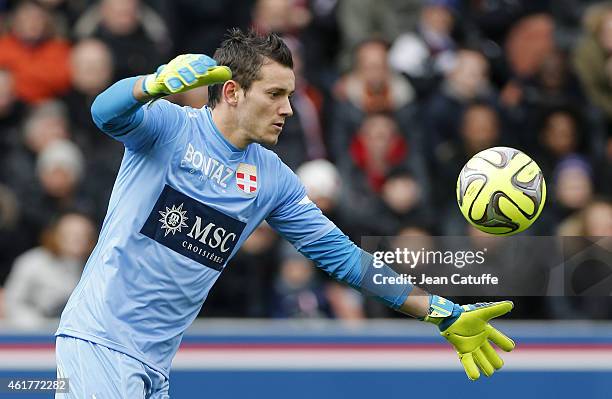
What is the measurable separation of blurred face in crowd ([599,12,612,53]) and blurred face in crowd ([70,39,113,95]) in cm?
458

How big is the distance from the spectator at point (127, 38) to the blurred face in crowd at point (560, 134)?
3.64 m

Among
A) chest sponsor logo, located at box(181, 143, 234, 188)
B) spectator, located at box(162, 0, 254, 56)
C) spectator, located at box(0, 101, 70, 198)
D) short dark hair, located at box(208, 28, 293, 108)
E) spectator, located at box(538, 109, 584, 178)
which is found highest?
spectator, located at box(162, 0, 254, 56)

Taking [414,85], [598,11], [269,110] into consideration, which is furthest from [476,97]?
[269,110]

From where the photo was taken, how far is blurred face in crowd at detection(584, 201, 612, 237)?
927cm

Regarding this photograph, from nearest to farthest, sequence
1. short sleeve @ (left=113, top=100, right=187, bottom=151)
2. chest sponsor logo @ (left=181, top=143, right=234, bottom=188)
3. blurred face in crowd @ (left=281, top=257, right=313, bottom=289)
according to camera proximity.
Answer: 1. short sleeve @ (left=113, top=100, right=187, bottom=151)
2. chest sponsor logo @ (left=181, top=143, right=234, bottom=188)
3. blurred face in crowd @ (left=281, top=257, right=313, bottom=289)

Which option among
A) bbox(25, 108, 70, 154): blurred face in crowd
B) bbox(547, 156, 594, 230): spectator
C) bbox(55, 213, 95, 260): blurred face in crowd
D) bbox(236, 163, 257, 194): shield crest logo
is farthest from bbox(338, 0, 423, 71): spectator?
bbox(236, 163, 257, 194): shield crest logo

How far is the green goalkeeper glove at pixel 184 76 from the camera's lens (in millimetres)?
5176

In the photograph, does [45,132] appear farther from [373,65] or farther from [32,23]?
[373,65]

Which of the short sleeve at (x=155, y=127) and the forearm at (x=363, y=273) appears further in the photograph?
the forearm at (x=363, y=273)

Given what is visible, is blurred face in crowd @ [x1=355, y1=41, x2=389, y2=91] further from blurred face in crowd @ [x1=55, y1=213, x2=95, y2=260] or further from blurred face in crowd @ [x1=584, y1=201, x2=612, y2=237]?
blurred face in crowd @ [x1=55, y1=213, x2=95, y2=260]

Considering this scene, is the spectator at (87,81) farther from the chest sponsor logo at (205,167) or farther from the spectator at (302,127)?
the chest sponsor logo at (205,167)

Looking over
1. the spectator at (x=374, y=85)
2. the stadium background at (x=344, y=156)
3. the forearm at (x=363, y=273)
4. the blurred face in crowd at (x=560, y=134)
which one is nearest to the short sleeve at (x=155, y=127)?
the forearm at (x=363, y=273)

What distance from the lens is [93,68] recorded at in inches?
433

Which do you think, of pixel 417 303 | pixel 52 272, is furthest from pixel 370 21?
pixel 417 303
